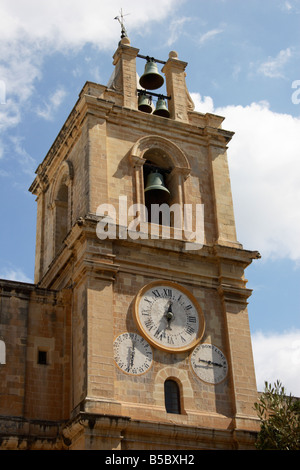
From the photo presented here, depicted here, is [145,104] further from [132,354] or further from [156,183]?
[132,354]

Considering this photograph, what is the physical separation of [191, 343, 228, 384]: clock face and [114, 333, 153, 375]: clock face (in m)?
1.54

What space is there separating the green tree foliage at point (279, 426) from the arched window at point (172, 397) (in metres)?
2.23

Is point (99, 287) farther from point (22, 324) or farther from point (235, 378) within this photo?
point (235, 378)

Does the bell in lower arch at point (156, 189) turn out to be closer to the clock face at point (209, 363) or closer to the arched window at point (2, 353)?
the clock face at point (209, 363)

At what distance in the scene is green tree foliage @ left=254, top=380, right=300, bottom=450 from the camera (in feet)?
69.7

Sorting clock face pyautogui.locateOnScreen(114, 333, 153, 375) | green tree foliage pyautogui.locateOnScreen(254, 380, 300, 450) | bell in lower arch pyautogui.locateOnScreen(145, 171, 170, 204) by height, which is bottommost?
green tree foliage pyautogui.locateOnScreen(254, 380, 300, 450)

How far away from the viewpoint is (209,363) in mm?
23891

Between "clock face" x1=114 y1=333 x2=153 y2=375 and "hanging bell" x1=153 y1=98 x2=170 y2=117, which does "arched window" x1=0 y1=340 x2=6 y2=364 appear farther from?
"hanging bell" x1=153 y1=98 x2=170 y2=117

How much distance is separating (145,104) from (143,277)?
7.46 metres

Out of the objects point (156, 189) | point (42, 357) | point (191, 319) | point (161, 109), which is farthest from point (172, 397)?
point (161, 109)

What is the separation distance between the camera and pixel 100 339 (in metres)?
22.4

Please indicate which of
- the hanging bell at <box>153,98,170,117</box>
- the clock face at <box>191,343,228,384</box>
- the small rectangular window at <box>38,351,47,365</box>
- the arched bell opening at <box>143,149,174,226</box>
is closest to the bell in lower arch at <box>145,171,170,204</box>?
the arched bell opening at <box>143,149,174,226</box>
